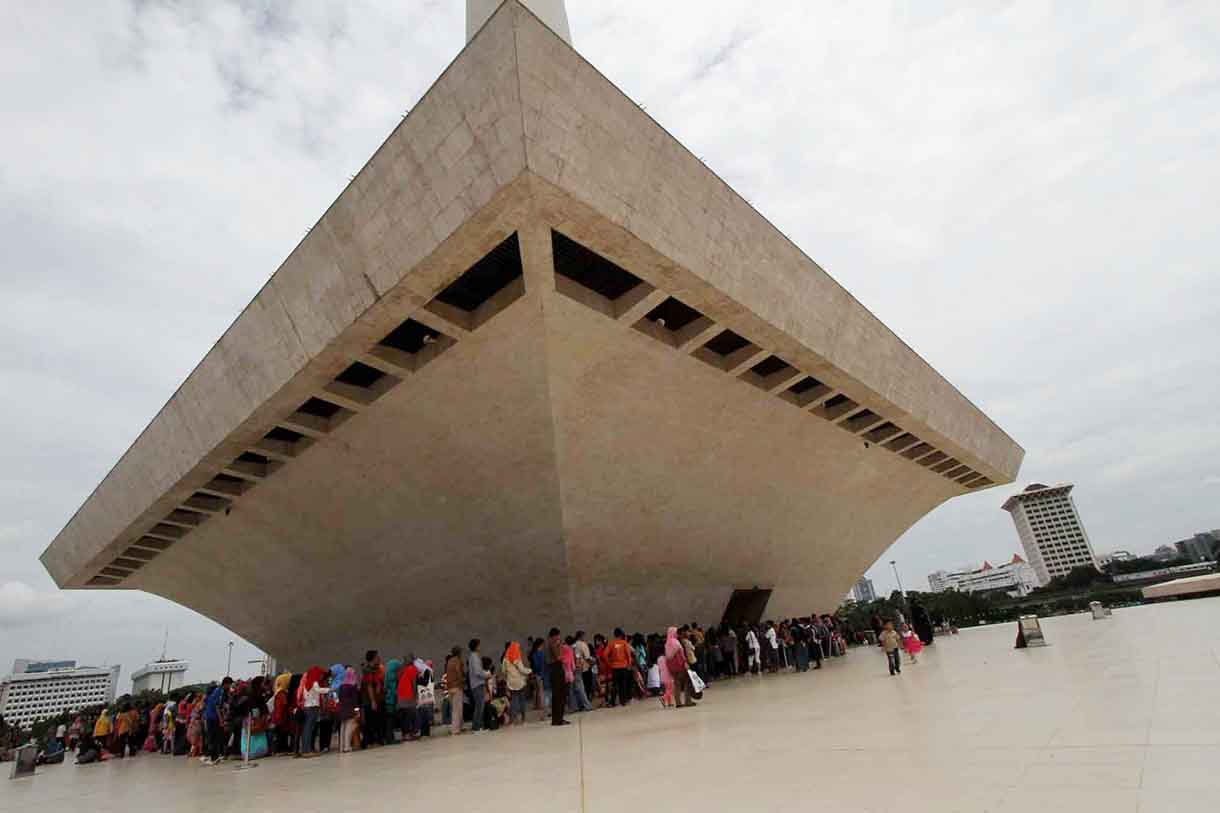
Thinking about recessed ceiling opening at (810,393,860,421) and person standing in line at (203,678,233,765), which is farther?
recessed ceiling opening at (810,393,860,421)

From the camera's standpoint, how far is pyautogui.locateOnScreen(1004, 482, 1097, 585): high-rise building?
363 feet

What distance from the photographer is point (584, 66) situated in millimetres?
7770

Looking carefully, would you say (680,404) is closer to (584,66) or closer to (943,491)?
(584,66)

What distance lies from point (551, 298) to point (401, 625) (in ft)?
34.7

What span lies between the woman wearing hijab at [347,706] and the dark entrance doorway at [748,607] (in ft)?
39.4

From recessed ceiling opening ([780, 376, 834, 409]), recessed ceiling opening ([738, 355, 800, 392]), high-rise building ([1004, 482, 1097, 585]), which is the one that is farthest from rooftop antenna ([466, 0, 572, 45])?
high-rise building ([1004, 482, 1097, 585])

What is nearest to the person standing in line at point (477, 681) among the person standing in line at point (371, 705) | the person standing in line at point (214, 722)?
the person standing in line at point (371, 705)

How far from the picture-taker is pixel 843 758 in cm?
379

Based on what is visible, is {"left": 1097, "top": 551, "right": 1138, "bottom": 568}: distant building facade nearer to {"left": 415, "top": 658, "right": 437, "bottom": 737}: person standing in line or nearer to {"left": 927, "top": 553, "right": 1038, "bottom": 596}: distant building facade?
{"left": 927, "top": 553, "right": 1038, "bottom": 596}: distant building facade

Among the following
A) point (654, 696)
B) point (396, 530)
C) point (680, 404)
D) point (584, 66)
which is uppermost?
point (584, 66)

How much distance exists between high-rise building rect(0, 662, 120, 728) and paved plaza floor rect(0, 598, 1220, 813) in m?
133

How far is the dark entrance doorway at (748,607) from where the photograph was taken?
1884 centimetres

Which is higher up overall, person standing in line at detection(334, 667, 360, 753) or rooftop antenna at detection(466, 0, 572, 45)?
rooftop antenna at detection(466, 0, 572, 45)

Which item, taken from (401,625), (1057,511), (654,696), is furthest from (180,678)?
(1057,511)
